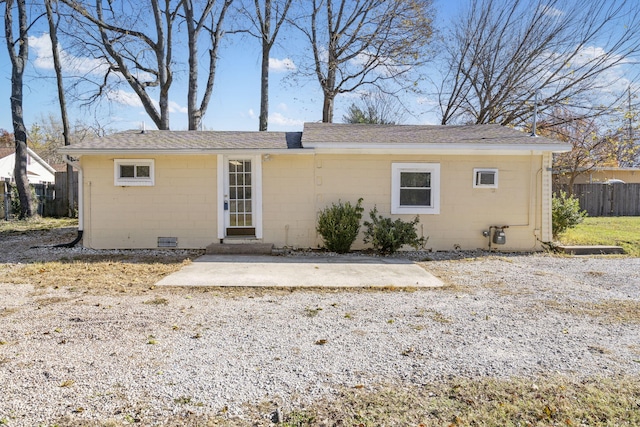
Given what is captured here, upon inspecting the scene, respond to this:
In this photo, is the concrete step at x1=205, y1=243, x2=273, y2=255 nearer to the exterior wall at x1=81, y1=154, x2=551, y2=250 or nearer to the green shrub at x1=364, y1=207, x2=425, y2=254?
the exterior wall at x1=81, y1=154, x2=551, y2=250

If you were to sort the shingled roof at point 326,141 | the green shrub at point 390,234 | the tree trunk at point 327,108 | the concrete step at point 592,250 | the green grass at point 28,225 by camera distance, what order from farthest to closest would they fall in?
the tree trunk at point 327,108
the green grass at point 28,225
the concrete step at point 592,250
the shingled roof at point 326,141
the green shrub at point 390,234

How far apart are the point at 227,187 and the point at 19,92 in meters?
12.7

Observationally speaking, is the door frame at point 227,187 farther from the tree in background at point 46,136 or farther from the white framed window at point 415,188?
the tree in background at point 46,136

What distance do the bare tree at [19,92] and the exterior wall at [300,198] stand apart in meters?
9.41

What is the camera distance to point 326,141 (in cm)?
834

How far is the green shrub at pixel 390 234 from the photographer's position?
8.17 meters

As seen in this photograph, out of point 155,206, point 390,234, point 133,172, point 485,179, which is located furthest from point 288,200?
point 485,179

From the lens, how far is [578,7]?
47.8ft

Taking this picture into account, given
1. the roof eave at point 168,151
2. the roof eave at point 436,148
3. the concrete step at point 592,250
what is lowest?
the concrete step at point 592,250

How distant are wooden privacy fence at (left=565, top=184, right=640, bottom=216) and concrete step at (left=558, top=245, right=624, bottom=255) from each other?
463 inches

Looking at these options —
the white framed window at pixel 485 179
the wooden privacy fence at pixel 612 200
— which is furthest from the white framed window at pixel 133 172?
the wooden privacy fence at pixel 612 200

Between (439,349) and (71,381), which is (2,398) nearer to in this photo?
(71,381)

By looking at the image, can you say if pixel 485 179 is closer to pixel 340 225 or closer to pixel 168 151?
pixel 340 225

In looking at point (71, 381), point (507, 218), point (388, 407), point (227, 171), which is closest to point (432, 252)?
point (507, 218)
